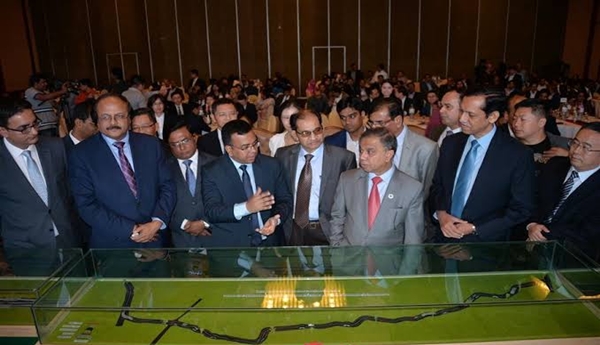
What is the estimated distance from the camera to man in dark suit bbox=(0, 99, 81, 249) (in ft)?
8.69

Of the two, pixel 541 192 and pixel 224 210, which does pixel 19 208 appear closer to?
pixel 224 210

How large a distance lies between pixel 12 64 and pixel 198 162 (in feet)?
53.9

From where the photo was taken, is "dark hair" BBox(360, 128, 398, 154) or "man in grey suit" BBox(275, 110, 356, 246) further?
"man in grey suit" BBox(275, 110, 356, 246)

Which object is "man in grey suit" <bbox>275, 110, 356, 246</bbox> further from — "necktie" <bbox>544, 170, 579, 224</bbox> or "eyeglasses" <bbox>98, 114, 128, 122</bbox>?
"necktie" <bbox>544, 170, 579, 224</bbox>

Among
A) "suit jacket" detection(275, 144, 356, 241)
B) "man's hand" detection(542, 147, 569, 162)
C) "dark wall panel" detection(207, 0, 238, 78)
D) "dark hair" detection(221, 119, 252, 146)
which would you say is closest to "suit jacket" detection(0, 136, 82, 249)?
"dark hair" detection(221, 119, 252, 146)

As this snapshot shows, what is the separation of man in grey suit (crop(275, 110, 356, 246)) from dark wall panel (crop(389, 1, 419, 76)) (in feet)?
44.7

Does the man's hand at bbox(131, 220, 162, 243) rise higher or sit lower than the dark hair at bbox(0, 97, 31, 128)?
lower

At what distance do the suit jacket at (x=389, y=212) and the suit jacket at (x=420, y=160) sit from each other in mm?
665

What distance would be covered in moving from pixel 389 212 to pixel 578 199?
1127 mm

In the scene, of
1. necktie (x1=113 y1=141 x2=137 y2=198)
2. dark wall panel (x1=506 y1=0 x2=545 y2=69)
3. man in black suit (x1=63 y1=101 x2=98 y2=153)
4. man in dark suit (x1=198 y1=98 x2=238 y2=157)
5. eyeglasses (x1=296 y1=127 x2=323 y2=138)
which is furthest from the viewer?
dark wall panel (x1=506 y1=0 x2=545 y2=69)

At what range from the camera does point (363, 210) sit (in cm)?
260

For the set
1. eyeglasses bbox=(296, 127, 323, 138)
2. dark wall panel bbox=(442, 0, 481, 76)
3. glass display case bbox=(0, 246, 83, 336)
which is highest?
dark wall panel bbox=(442, 0, 481, 76)

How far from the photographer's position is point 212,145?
160 inches

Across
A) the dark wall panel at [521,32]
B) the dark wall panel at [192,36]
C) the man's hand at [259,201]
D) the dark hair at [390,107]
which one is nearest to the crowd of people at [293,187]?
the man's hand at [259,201]
